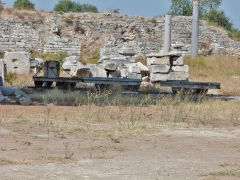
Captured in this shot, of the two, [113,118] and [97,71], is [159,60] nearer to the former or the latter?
[97,71]

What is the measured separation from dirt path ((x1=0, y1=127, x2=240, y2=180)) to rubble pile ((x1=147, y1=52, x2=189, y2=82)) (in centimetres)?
1284

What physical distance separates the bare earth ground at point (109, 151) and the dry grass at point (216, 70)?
13868 mm

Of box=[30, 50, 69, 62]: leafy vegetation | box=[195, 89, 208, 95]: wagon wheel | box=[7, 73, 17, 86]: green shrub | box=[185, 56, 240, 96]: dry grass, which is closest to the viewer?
box=[195, 89, 208, 95]: wagon wheel

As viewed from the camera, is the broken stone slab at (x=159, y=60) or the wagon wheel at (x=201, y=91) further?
the broken stone slab at (x=159, y=60)

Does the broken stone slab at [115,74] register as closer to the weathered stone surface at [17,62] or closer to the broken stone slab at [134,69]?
the broken stone slab at [134,69]

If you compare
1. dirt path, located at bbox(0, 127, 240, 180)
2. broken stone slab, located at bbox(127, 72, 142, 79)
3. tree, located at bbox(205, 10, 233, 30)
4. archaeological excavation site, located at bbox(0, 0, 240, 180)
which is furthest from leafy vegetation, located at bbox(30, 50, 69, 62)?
tree, located at bbox(205, 10, 233, 30)

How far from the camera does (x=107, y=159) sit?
244 inches

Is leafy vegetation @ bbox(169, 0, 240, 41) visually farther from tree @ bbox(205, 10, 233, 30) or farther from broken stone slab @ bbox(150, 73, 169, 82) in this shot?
broken stone slab @ bbox(150, 73, 169, 82)

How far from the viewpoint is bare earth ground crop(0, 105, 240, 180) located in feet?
17.5

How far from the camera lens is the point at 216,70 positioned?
1130 inches

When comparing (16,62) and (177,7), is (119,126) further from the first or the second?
(177,7)

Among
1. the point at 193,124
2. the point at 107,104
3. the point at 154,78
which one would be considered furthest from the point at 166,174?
the point at 154,78

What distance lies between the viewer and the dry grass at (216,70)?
961 inches

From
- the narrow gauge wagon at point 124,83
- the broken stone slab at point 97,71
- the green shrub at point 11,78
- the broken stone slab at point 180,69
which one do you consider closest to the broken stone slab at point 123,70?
the broken stone slab at point 97,71
